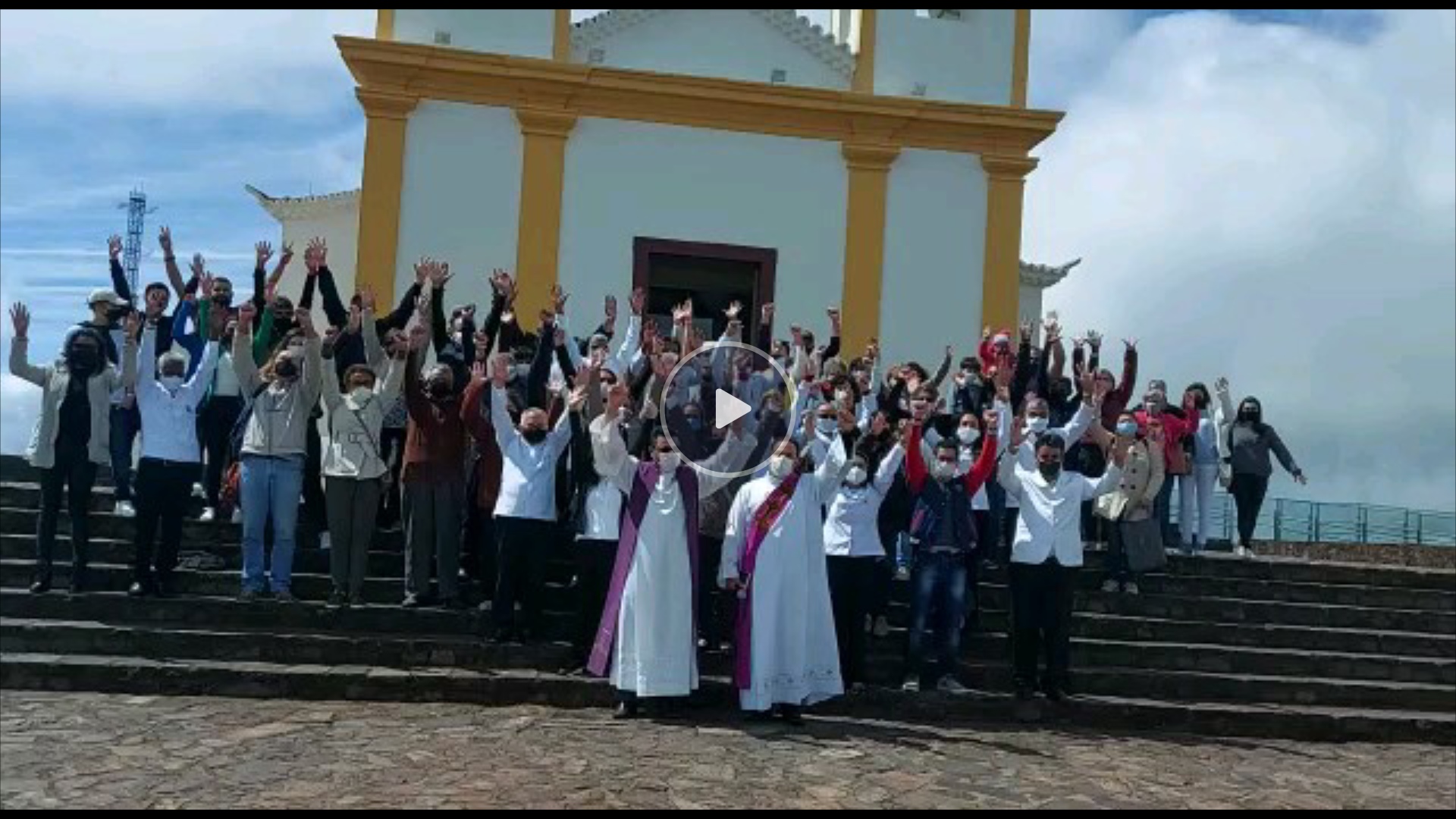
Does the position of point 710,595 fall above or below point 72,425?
below

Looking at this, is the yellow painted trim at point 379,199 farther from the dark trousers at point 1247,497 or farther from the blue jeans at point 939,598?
the dark trousers at point 1247,497

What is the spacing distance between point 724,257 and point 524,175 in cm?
273

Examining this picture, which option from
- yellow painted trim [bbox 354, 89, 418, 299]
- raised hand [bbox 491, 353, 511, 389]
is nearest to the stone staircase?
raised hand [bbox 491, 353, 511, 389]

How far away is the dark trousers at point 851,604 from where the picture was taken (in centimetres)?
1048

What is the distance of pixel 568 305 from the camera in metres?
17.7

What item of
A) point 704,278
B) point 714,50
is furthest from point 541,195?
point 714,50

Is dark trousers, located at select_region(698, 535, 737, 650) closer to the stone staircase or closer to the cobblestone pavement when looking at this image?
the stone staircase

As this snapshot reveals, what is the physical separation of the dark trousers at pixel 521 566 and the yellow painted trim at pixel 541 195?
23.7 feet

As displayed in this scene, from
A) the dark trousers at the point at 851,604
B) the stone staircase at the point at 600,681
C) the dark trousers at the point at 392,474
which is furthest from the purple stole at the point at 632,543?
the dark trousers at the point at 392,474

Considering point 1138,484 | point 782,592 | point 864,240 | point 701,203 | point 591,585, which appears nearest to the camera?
point 782,592

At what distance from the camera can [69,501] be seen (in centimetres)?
A: 1089

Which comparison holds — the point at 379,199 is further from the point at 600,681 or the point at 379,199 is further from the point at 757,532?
the point at 757,532

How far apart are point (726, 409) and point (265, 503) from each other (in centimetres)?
393

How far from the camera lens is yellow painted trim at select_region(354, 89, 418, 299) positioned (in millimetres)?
17219
